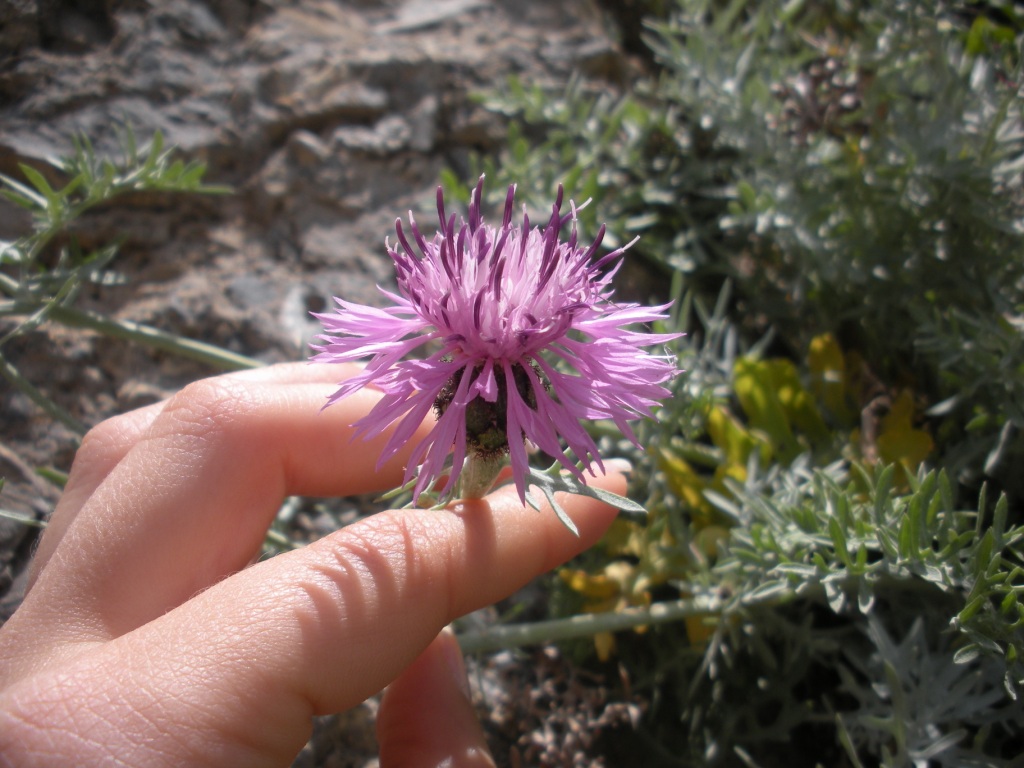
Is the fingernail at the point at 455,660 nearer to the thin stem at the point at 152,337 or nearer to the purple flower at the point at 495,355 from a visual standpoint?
the purple flower at the point at 495,355

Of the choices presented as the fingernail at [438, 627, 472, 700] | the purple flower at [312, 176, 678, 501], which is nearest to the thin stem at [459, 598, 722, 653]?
the fingernail at [438, 627, 472, 700]

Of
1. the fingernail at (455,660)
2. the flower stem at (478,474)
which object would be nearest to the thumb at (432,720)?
the fingernail at (455,660)

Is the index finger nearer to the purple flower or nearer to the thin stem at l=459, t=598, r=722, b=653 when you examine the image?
the purple flower

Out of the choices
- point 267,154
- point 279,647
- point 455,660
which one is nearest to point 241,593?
point 279,647

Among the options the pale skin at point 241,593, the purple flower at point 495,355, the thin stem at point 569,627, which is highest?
the purple flower at point 495,355

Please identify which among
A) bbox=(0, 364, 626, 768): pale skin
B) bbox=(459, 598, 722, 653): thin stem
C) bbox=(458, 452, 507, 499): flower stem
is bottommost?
bbox=(459, 598, 722, 653): thin stem

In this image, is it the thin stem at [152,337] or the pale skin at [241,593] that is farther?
the thin stem at [152,337]
